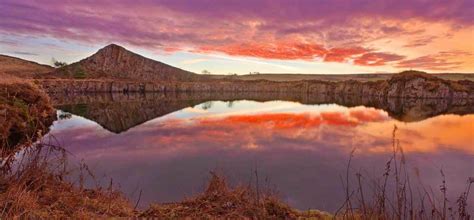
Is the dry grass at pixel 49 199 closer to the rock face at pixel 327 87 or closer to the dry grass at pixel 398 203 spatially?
the dry grass at pixel 398 203

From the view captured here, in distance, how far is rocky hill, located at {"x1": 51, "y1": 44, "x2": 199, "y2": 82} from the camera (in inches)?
5512

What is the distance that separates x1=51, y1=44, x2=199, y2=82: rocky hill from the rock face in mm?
31891

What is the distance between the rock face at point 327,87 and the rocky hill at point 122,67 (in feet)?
105

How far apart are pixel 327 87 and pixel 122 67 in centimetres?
9294

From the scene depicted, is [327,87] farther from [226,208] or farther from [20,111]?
[226,208]

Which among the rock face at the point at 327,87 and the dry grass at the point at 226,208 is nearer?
the dry grass at the point at 226,208

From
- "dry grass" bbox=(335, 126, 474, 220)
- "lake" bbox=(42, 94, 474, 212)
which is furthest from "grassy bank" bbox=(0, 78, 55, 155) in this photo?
"dry grass" bbox=(335, 126, 474, 220)

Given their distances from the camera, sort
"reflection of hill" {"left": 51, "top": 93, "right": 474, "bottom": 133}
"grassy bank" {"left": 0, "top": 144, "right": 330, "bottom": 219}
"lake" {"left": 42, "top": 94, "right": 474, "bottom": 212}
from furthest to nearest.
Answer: "reflection of hill" {"left": 51, "top": 93, "right": 474, "bottom": 133}, "lake" {"left": 42, "top": 94, "right": 474, "bottom": 212}, "grassy bank" {"left": 0, "top": 144, "right": 330, "bottom": 219}

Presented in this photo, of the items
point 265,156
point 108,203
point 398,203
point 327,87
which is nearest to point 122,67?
point 327,87

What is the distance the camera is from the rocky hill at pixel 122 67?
140000mm

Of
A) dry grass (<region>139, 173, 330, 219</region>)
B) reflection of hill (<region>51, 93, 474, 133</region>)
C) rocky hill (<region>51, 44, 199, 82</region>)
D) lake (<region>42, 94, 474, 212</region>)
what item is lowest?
reflection of hill (<region>51, 93, 474, 133</region>)

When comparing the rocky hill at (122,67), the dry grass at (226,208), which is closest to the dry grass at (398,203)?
the dry grass at (226,208)

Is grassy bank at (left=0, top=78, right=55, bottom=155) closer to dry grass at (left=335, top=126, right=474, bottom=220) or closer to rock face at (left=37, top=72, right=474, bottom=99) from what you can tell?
dry grass at (left=335, top=126, right=474, bottom=220)

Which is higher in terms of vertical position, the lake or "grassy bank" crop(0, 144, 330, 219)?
"grassy bank" crop(0, 144, 330, 219)
